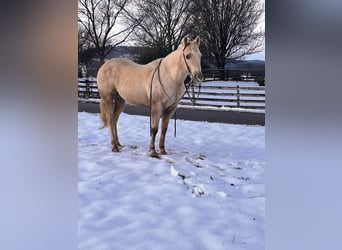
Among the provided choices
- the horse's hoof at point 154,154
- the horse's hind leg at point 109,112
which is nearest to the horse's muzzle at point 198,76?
the horse's hoof at point 154,154

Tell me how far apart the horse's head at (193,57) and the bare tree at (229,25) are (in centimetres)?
17

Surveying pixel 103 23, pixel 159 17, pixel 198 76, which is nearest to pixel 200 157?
pixel 198 76

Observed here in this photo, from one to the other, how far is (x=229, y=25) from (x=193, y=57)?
0.46m

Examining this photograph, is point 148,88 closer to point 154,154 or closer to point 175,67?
point 175,67

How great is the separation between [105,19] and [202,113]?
1.18 metres

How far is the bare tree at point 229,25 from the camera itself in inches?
33.4

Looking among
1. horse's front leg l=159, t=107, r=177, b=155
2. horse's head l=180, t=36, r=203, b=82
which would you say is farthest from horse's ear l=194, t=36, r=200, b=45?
horse's front leg l=159, t=107, r=177, b=155

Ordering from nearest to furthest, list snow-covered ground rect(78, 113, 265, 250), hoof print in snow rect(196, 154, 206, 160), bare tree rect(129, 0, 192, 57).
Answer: snow-covered ground rect(78, 113, 265, 250)
bare tree rect(129, 0, 192, 57)
hoof print in snow rect(196, 154, 206, 160)

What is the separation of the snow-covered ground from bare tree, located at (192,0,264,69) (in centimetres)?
38

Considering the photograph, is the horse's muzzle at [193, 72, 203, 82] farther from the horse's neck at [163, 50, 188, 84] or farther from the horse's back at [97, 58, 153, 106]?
the horse's back at [97, 58, 153, 106]

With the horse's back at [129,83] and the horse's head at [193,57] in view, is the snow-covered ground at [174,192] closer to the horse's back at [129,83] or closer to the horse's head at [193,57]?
the horse's back at [129,83]

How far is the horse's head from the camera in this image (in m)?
1.28

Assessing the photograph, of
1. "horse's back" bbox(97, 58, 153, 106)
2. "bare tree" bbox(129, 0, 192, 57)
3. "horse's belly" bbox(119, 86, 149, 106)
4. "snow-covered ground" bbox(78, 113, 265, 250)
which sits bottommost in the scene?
"snow-covered ground" bbox(78, 113, 265, 250)
